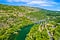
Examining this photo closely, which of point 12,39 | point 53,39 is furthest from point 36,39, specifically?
point 12,39

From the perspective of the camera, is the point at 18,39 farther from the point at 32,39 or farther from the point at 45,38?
the point at 45,38

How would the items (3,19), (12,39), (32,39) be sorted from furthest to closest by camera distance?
(3,19) → (12,39) → (32,39)

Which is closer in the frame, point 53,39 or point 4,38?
point 53,39

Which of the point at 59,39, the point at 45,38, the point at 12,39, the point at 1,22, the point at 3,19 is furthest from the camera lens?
the point at 3,19

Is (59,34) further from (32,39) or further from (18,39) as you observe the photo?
(18,39)

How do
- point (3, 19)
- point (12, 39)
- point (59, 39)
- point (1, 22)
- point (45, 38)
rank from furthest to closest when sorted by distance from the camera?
point (3, 19), point (1, 22), point (12, 39), point (45, 38), point (59, 39)

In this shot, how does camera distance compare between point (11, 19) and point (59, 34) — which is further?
point (11, 19)

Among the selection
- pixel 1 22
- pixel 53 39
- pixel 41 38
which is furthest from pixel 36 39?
pixel 1 22

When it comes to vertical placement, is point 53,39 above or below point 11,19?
above

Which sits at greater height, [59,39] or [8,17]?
[59,39]

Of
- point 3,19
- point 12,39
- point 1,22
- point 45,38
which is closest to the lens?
point 45,38
